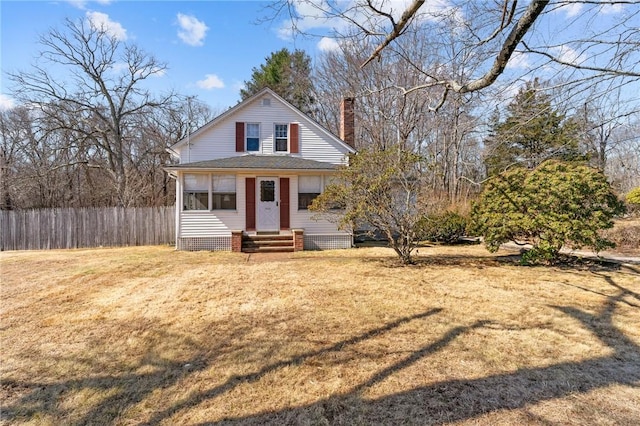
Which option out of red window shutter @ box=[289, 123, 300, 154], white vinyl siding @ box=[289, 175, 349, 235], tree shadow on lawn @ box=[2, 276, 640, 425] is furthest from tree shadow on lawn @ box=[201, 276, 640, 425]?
red window shutter @ box=[289, 123, 300, 154]

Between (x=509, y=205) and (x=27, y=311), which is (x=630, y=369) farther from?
(x=27, y=311)

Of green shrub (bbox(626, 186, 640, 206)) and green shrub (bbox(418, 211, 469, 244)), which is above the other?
→ green shrub (bbox(626, 186, 640, 206))

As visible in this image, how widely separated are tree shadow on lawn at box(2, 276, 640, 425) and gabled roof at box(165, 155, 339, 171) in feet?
27.8

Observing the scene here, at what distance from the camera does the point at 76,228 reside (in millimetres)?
12961

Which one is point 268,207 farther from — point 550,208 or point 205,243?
point 550,208

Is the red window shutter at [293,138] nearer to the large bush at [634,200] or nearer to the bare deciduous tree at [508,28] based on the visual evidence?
the bare deciduous tree at [508,28]

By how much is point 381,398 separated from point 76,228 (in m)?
14.7

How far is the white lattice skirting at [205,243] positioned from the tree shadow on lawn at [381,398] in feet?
27.8

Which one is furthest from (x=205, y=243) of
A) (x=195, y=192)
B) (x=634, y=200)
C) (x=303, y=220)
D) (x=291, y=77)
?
(x=291, y=77)

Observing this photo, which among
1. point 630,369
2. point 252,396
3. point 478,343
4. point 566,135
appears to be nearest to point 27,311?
point 252,396

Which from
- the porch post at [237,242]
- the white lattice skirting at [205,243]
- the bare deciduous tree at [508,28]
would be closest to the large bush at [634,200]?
the bare deciduous tree at [508,28]

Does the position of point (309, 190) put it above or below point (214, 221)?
above

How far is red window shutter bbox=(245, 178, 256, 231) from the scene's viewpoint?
1202 cm

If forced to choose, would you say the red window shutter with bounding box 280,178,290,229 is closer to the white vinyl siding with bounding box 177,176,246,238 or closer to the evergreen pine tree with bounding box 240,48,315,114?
the white vinyl siding with bounding box 177,176,246,238
